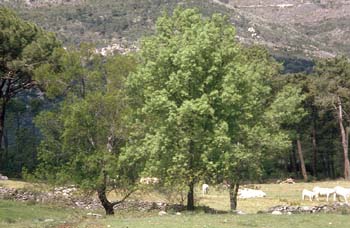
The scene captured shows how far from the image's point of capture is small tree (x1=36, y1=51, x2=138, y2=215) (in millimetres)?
27734

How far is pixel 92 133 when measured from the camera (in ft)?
93.2

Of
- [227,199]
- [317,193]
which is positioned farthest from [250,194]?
[317,193]

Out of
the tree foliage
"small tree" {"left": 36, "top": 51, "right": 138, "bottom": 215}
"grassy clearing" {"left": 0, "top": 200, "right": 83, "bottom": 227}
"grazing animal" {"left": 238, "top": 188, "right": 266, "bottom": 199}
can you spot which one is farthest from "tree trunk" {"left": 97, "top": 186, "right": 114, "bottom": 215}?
"grazing animal" {"left": 238, "top": 188, "right": 266, "bottom": 199}

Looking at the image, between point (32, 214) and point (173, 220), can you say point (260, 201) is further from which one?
point (173, 220)

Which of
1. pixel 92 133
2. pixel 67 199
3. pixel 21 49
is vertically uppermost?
pixel 21 49

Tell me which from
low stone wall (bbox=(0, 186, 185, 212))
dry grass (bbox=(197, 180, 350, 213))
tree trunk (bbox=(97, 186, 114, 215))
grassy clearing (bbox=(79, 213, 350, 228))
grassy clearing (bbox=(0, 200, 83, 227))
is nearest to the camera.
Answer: grassy clearing (bbox=(79, 213, 350, 228))

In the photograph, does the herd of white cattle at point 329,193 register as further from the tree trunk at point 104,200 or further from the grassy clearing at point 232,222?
the tree trunk at point 104,200

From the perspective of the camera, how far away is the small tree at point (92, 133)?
91.0 ft

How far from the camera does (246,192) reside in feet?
148

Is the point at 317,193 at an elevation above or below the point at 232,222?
above

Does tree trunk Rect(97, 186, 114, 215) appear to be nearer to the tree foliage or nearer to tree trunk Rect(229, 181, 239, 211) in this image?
the tree foliage

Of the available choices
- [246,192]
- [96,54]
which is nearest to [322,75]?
[246,192]

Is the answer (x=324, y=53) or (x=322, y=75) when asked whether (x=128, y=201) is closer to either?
(x=322, y=75)

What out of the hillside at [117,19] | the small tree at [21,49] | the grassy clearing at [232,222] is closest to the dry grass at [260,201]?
the grassy clearing at [232,222]
